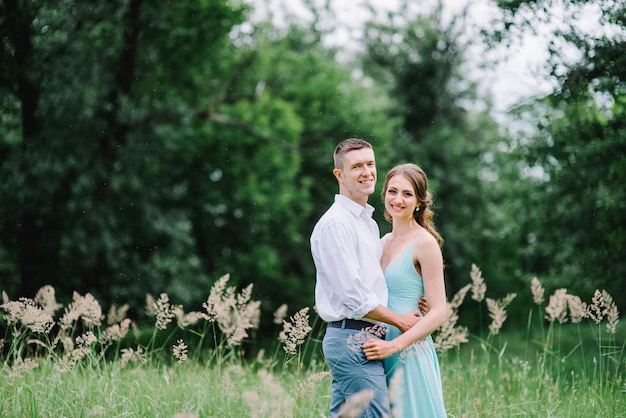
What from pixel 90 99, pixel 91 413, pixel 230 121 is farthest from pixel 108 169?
pixel 91 413

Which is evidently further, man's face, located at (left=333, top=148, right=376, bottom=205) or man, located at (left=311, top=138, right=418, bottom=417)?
man's face, located at (left=333, top=148, right=376, bottom=205)

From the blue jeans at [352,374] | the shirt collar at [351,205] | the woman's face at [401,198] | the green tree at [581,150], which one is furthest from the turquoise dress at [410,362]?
the green tree at [581,150]

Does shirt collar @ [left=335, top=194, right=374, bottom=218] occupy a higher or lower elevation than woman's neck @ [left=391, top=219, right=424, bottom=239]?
higher

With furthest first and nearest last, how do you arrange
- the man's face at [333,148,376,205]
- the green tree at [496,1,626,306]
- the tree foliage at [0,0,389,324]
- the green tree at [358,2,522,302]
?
the green tree at [358,2,522,302], the tree foliage at [0,0,389,324], the green tree at [496,1,626,306], the man's face at [333,148,376,205]

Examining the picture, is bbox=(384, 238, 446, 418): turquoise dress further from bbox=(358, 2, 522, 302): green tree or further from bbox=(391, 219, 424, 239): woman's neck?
bbox=(358, 2, 522, 302): green tree

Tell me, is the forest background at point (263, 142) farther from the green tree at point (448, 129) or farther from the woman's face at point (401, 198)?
the woman's face at point (401, 198)

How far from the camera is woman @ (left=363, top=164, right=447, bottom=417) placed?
3.60 metres

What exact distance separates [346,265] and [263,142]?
15.8m

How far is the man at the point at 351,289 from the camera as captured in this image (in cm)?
345

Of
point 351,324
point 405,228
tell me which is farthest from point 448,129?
point 351,324

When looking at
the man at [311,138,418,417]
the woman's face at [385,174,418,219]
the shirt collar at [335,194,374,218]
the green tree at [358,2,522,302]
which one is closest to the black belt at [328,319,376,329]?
the man at [311,138,418,417]

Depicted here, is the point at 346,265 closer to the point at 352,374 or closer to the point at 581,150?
the point at 352,374

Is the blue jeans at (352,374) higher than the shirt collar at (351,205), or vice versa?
the shirt collar at (351,205)

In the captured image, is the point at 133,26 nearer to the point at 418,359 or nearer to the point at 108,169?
the point at 108,169
